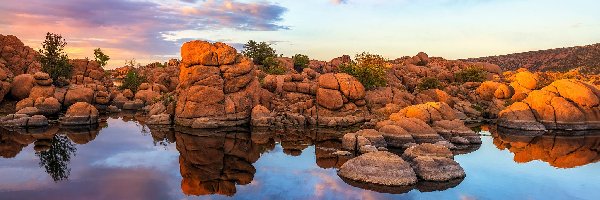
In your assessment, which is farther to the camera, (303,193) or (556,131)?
(556,131)

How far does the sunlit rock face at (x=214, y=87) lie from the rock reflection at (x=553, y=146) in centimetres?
2918

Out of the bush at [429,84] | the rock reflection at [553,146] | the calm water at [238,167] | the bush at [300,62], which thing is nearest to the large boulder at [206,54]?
the calm water at [238,167]

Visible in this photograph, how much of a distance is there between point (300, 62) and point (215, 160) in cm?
6277

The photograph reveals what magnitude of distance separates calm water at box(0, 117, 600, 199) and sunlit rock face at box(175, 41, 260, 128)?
10.0 ft

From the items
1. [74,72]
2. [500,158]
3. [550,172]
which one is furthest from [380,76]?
[74,72]

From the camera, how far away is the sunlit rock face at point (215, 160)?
27.1 metres

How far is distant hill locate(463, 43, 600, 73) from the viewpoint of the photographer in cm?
14212

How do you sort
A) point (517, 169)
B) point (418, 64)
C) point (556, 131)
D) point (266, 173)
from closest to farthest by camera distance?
point (266, 173), point (517, 169), point (556, 131), point (418, 64)

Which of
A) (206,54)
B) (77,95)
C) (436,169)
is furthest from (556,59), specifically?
(77,95)

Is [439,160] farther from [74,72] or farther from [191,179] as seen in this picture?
[74,72]

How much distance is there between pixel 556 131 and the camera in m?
49.6

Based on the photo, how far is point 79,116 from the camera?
51062mm

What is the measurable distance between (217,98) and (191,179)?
74.6 feet

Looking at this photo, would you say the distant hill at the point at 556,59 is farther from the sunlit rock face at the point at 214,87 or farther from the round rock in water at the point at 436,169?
the round rock in water at the point at 436,169
